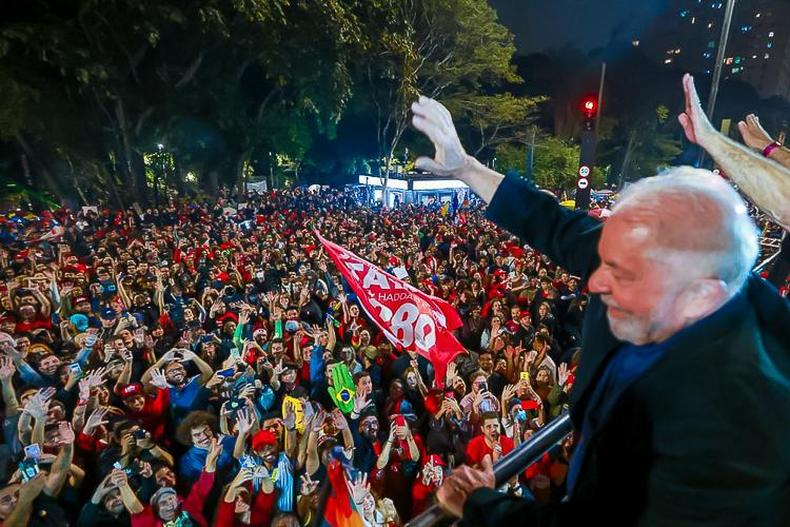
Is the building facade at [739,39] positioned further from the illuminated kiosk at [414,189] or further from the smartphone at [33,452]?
the smartphone at [33,452]

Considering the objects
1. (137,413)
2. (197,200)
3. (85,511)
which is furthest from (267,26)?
(85,511)

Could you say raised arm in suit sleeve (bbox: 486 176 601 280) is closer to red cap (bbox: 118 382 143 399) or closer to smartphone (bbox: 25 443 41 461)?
smartphone (bbox: 25 443 41 461)

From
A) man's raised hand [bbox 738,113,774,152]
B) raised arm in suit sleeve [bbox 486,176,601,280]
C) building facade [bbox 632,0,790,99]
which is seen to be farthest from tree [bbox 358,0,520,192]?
building facade [bbox 632,0,790,99]

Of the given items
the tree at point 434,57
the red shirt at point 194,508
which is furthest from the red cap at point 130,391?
the tree at point 434,57

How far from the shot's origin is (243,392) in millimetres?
4695

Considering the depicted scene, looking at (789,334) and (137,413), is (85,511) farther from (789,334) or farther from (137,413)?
(789,334)

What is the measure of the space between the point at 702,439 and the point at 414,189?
989 inches

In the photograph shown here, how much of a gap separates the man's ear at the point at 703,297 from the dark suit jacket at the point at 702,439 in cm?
3

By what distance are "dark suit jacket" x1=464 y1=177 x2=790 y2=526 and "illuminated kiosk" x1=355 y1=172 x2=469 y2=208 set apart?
23.5 m

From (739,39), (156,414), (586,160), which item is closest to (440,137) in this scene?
(156,414)

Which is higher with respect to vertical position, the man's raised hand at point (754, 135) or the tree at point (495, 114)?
the man's raised hand at point (754, 135)

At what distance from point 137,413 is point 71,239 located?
33.9 ft

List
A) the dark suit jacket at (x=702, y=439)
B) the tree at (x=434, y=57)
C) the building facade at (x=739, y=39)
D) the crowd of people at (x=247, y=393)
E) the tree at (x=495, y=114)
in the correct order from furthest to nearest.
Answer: the building facade at (x=739, y=39) → the tree at (x=495, y=114) → the tree at (x=434, y=57) → the crowd of people at (x=247, y=393) → the dark suit jacket at (x=702, y=439)

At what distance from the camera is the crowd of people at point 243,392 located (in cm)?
361
